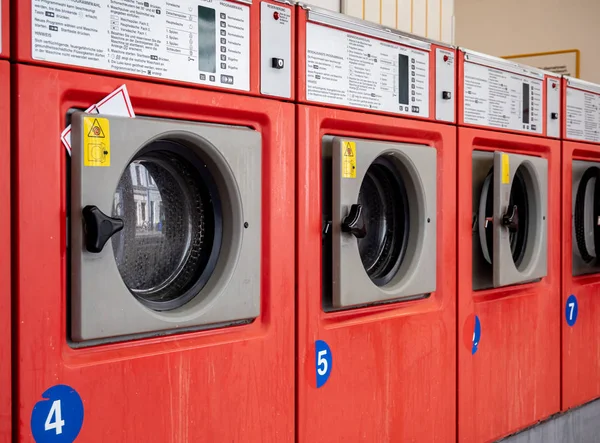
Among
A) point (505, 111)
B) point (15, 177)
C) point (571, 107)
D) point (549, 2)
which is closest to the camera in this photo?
point (15, 177)

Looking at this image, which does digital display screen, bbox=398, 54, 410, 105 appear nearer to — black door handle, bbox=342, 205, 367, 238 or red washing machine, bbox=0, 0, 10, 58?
black door handle, bbox=342, 205, 367, 238

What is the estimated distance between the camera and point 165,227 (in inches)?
65.5

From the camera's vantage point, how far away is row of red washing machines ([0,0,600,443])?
4.50 feet

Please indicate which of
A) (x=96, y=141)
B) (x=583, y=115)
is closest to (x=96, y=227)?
(x=96, y=141)

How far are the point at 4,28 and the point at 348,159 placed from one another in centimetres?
91

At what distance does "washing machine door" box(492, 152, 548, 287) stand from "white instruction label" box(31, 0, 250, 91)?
1.11 metres

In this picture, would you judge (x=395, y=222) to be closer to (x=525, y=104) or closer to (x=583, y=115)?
(x=525, y=104)

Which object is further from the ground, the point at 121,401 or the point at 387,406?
the point at 121,401

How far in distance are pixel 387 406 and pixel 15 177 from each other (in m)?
1.27

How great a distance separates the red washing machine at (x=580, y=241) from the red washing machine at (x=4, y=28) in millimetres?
2238

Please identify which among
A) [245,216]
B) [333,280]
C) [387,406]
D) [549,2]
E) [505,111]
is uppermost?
[549,2]

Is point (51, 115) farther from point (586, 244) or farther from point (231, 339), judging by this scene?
point (586, 244)

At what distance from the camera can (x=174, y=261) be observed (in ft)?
5.59

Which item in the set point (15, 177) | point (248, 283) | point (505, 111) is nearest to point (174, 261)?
point (248, 283)
